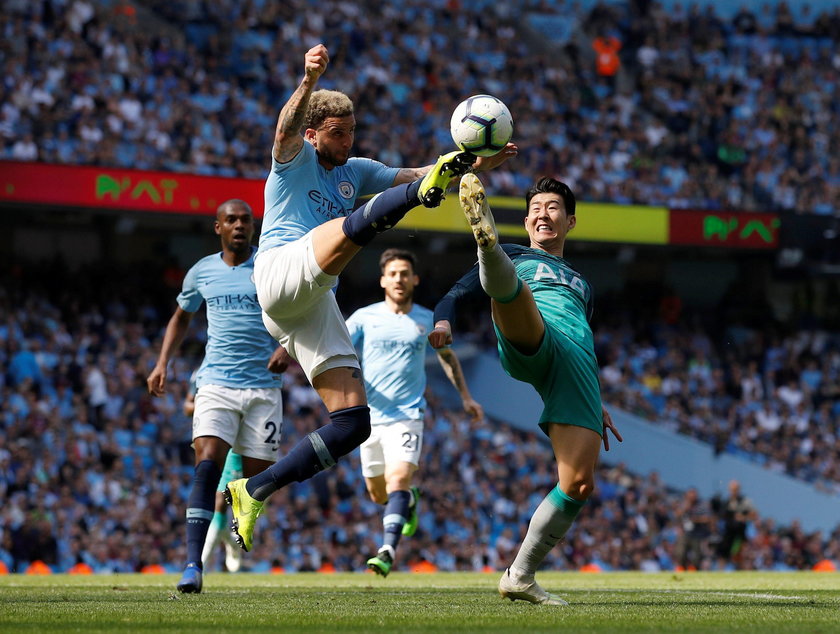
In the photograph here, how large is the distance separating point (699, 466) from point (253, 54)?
11849 mm

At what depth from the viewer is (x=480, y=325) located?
25875 millimetres

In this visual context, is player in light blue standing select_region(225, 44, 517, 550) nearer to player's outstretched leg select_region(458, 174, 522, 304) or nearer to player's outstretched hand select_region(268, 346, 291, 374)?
player's outstretched leg select_region(458, 174, 522, 304)

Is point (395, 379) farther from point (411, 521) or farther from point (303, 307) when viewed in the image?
Answer: point (303, 307)

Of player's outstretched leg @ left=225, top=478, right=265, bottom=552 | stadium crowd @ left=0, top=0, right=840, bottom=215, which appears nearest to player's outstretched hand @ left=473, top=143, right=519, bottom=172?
player's outstretched leg @ left=225, top=478, right=265, bottom=552

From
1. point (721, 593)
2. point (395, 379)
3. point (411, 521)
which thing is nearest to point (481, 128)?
point (721, 593)

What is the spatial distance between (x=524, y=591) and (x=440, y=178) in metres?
2.23

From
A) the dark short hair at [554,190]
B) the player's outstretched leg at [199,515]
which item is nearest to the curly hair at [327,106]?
the dark short hair at [554,190]

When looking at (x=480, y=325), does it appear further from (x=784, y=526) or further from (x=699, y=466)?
(x=784, y=526)

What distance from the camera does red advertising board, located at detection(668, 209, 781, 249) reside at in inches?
1006

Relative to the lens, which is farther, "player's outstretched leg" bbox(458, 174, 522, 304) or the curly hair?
the curly hair

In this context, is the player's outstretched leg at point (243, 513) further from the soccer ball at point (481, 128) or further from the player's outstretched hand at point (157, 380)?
the player's outstretched hand at point (157, 380)

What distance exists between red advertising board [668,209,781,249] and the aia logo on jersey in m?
18.9

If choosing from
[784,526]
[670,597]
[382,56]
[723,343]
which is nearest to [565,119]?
[382,56]

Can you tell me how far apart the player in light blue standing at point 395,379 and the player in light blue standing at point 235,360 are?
1766 mm
